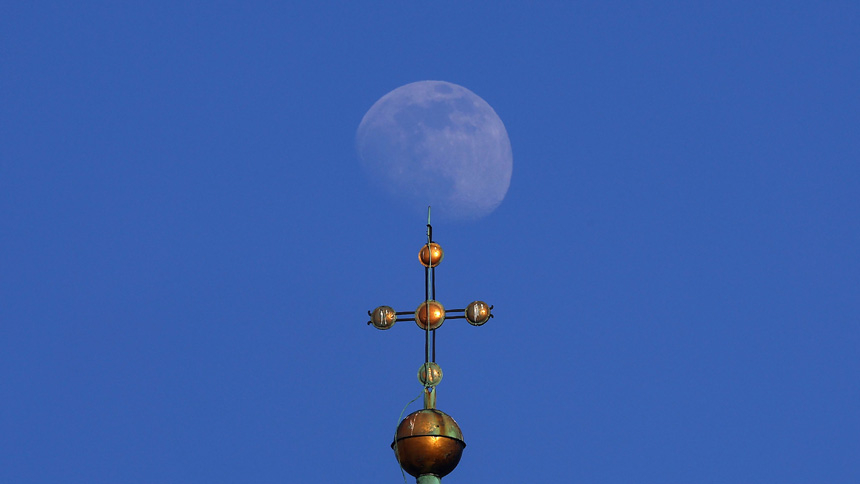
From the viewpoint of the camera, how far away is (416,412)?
2772cm

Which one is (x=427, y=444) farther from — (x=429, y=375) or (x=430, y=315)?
(x=430, y=315)

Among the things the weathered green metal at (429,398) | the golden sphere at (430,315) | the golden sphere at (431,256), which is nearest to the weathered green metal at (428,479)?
the weathered green metal at (429,398)

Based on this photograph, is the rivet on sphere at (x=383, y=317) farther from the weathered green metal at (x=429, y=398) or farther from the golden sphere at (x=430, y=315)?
the weathered green metal at (x=429, y=398)

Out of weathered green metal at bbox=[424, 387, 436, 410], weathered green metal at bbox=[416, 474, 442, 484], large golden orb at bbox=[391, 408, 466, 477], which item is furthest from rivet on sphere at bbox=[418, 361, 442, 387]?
weathered green metal at bbox=[416, 474, 442, 484]

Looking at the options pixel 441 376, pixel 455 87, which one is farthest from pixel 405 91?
pixel 441 376

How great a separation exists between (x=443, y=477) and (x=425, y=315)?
247 centimetres

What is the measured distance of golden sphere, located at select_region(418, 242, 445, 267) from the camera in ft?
95.5

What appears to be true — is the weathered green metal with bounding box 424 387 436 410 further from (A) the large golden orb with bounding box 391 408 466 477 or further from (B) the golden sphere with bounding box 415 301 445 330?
(B) the golden sphere with bounding box 415 301 445 330

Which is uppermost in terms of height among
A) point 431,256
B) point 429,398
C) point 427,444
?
point 431,256

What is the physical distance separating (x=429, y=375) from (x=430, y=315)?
913mm

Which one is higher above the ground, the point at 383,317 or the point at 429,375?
the point at 383,317

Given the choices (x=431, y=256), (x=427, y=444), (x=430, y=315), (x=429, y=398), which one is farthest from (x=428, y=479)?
(x=431, y=256)

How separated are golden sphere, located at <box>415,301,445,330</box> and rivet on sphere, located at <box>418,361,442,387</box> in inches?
23.7

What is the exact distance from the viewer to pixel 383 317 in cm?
2836
